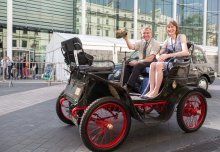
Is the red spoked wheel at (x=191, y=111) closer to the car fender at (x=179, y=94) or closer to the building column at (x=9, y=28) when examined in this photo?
the car fender at (x=179, y=94)

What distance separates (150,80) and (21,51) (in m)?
21.5

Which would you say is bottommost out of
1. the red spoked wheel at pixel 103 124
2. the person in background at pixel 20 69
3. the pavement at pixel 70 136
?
the pavement at pixel 70 136

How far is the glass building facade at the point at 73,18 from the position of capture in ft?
84.0

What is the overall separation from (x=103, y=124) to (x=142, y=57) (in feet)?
5.94

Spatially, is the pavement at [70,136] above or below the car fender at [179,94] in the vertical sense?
below

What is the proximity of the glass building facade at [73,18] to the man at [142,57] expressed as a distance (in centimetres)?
2020

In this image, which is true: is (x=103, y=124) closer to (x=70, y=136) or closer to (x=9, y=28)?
(x=70, y=136)

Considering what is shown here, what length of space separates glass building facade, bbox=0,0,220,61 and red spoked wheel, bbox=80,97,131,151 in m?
21.2

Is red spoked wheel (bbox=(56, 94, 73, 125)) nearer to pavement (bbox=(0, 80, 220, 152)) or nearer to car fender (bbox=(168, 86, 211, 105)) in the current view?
pavement (bbox=(0, 80, 220, 152))

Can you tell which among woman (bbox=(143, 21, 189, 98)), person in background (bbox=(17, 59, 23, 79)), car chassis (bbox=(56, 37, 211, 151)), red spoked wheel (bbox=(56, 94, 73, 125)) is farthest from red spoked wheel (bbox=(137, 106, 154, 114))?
person in background (bbox=(17, 59, 23, 79))

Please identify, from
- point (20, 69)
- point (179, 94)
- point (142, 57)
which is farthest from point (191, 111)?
point (20, 69)

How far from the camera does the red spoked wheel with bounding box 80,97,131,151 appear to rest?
434 cm

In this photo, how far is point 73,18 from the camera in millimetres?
29562

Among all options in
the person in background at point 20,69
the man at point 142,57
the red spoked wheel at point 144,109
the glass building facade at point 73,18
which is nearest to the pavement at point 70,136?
the red spoked wheel at point 144,109
